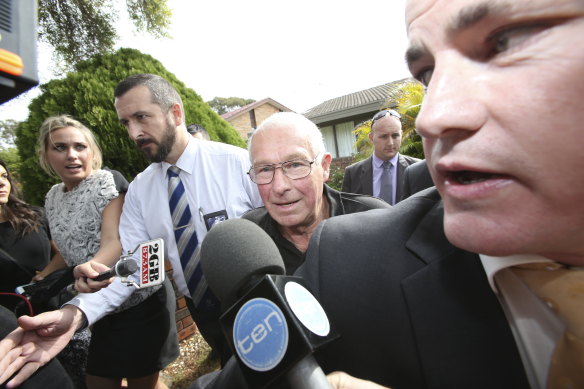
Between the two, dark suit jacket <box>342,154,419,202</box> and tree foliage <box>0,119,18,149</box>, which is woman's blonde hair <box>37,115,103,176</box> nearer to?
dark suit jacket <box>342,154,419,202</box>

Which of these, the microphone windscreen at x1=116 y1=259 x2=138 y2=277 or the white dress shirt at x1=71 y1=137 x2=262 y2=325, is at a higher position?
the white dress shirt at x1=71 y1=137 x2=262 y2=325

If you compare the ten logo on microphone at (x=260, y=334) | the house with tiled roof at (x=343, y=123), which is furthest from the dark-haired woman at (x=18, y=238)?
the house with tiled roof at (x=343, y=123)

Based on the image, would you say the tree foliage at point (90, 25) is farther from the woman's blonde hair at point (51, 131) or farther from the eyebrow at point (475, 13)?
the eyebrow at point (475, 13)

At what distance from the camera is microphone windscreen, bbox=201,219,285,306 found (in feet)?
3.11

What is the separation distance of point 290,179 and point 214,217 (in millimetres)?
857

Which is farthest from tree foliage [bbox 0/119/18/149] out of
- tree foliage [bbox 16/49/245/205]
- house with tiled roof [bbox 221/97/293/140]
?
tree foliage [bbox 16/49/245/205]

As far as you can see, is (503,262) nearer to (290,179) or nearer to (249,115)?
(290,179)

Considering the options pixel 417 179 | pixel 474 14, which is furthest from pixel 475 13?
pixel 417 179

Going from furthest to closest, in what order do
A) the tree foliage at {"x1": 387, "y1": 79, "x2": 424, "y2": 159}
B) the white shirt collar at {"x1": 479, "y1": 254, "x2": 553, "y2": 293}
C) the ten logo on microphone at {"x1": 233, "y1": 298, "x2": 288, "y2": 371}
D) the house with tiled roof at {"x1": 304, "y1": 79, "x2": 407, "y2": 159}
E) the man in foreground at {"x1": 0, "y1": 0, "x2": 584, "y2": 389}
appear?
the house with tiled roof at {"x1": 304, "y1": 79, "x2": 407, "y2": 159} < the tree foliage at {"x1": 387, "y1": 79, "x2": 424, "y2": 159} < the white shirt collar at {"x1": 479, "y1": 254, "x2": 553, "y2": 293} < the ten logo on microphone at {"x1": 233, "y1": 298, "x2": 288, "y2": 371} < the man in foreground at {"x1": 0, "y1": 0, "x2": 584, "y2": 389}

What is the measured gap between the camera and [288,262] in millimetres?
2094

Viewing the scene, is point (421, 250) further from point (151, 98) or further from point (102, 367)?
point (102, 367)

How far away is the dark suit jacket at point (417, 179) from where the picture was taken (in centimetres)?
275

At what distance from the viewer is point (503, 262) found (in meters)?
0.88

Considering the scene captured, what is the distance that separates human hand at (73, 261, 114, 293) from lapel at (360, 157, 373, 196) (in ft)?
12.3
